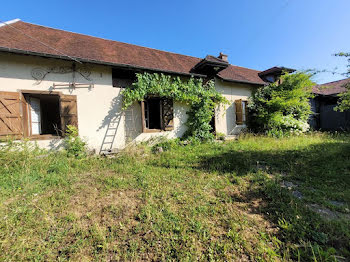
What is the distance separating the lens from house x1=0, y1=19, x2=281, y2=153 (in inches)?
175

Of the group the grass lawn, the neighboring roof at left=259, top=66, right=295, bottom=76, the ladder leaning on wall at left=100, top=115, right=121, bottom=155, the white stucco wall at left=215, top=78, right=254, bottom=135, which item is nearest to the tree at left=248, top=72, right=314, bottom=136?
the white stucco wall at left=215, top=78, right=254, bottom=135

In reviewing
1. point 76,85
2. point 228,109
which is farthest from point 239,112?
point 76,85

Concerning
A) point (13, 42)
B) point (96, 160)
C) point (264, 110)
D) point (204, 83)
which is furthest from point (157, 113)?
point (264, 110)

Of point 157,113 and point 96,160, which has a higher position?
point 157,113

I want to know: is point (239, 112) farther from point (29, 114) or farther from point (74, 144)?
point (29, 114)

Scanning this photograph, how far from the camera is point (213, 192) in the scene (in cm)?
273

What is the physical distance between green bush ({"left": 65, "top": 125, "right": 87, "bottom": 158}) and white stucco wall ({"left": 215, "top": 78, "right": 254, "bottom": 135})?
21.7 feet

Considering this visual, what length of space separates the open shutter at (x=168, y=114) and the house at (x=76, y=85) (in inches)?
1.8

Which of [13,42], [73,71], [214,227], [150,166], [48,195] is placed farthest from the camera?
[73,71]

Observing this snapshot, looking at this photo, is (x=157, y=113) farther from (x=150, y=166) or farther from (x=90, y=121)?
(x=150, y=166)

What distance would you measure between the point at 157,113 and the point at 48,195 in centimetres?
570

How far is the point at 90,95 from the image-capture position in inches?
213

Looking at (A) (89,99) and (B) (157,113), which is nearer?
(A) (89,99)

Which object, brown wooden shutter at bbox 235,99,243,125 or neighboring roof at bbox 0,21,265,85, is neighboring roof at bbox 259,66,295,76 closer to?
neighboring roof at bbox 0,21,265,85
